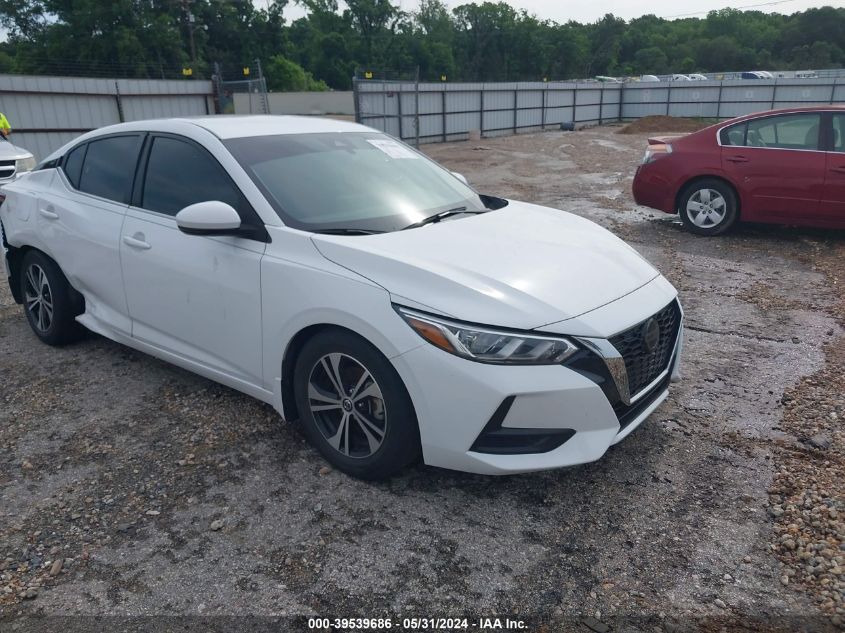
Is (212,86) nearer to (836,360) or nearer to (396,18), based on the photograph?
(836,360)

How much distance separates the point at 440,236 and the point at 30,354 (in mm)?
3468

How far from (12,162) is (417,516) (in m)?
9.87

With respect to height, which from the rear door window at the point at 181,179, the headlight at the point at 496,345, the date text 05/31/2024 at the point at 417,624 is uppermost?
the rear door window at the point at 181,179

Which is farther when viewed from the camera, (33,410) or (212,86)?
(212,86)

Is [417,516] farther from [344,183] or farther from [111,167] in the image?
[111,167]

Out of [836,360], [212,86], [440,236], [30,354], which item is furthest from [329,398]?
[212,86]

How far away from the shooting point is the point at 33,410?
13.5 ft

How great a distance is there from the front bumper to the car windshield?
100 centimetres

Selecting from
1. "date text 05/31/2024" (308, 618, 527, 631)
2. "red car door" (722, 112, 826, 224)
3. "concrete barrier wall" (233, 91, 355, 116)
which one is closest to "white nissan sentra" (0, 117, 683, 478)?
"date text 05/31/2024" (308, 618, 527, 631)

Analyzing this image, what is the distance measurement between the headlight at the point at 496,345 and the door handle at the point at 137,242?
205 cm

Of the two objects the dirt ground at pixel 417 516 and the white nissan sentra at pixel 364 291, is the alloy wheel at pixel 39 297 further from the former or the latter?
the dirt ground at pixel 417 516

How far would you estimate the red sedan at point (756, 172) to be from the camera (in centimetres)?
770

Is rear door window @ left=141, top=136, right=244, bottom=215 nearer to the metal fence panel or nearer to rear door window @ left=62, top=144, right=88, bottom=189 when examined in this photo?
rear door window @ left=62, top=144, right=88, bottom=189

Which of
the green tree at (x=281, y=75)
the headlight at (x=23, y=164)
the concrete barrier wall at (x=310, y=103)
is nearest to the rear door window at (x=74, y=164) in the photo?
the headlight at (x=23, y=164)
